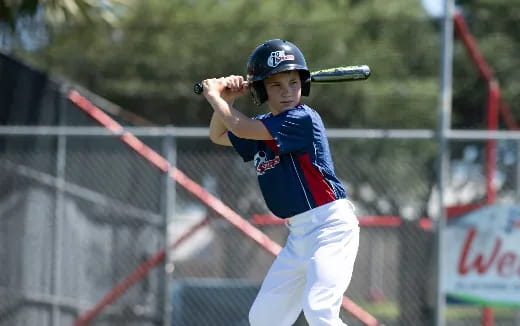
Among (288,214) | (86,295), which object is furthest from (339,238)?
(86,295)

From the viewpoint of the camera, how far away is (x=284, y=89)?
514cm

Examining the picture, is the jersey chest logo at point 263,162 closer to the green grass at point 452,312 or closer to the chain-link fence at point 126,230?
the chain-link fence at point 126,230

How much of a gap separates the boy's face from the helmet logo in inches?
3.0

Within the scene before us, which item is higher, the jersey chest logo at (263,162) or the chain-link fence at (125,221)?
the jersey chest logo at (263,162)

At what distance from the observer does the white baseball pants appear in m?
4.91

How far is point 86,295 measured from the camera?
26.0ft

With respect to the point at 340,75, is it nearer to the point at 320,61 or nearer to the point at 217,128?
the point at 217,128

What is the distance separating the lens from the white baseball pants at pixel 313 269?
4.91 meters

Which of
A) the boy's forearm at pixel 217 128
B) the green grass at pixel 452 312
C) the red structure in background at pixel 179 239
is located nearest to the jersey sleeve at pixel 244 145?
the boy's forearm at pixel 217 128

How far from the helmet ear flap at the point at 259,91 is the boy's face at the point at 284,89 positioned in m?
0.02

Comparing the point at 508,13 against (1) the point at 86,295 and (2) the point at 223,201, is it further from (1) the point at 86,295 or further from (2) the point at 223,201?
(1) the point at 86,295

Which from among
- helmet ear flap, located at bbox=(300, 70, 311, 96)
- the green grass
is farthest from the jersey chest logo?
the green grass

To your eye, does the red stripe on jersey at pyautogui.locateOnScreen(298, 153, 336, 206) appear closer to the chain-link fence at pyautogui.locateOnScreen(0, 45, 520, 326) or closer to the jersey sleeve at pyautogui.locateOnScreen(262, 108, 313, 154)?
the jersey sleeve at pyautogui.locateOnScreen(262, 108, 313, 154)

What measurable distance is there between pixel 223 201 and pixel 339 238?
3342 mm
